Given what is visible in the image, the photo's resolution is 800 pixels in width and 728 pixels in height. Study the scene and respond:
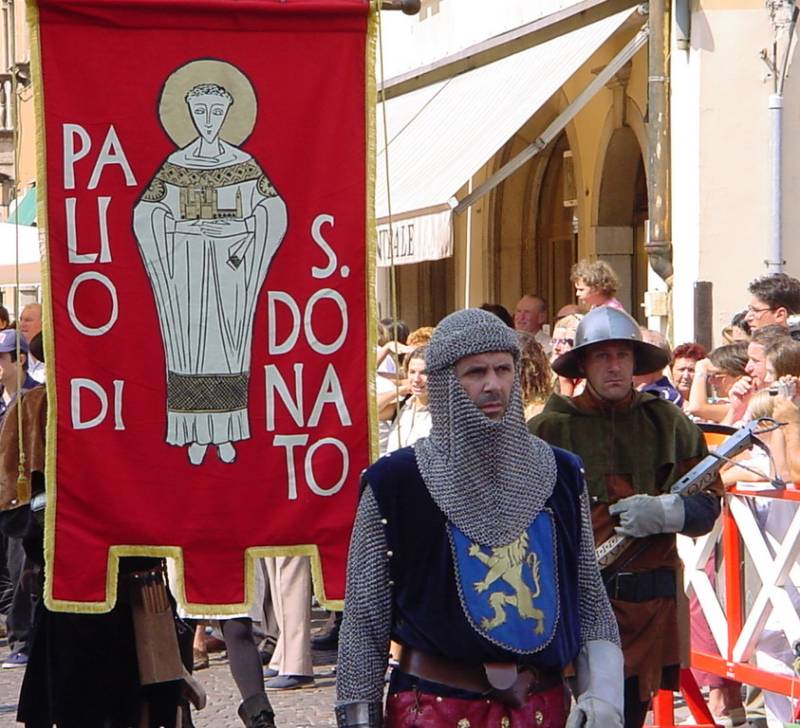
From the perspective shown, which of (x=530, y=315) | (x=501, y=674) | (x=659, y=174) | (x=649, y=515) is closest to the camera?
(x=501, y=674)

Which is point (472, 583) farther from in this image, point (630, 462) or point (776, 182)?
point (776, 182)

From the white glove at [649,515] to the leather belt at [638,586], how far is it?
0.68 feet

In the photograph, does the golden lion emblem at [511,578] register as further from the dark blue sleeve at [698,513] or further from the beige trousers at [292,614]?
the beige trousers at [292,614]

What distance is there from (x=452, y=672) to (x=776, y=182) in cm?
918

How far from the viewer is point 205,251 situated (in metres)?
5.89

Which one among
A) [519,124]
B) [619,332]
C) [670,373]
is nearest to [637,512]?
[619,332]

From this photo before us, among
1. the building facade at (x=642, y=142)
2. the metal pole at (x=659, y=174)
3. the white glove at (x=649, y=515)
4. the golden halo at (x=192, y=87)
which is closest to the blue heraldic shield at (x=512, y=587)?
the white glove at (x=649, y=515)

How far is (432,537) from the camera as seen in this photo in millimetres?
4094

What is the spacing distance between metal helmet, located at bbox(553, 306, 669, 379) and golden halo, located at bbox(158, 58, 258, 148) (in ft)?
3.98

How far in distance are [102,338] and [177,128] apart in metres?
0.69

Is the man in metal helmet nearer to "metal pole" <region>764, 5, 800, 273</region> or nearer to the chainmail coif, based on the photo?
the chainmail coif

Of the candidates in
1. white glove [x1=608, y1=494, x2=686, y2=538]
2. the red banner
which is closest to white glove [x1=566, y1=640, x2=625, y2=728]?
white glove [x1=608, y1=494, x2=686, y2=538]

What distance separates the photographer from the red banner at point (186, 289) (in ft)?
19.2

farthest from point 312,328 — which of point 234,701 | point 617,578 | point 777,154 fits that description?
point 777,154
